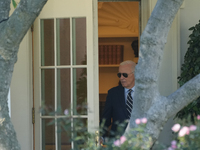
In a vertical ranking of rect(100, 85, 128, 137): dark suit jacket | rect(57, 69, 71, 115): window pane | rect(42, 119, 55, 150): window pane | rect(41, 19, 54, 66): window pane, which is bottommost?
rect(42, 119, 55, 150): window pane

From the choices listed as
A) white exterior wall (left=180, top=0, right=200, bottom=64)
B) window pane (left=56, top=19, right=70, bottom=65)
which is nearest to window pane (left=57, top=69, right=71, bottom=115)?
window pane (left=56, top=19, right=70, bottom=65)

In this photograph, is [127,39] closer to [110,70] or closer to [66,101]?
[110,70]

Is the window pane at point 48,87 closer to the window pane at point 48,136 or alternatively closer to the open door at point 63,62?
the open door at point 63,62

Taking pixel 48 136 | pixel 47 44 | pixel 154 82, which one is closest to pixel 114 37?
pixel 47 44

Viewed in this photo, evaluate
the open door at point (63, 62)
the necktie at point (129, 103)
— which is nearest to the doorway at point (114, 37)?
the open door at point (63, 62)

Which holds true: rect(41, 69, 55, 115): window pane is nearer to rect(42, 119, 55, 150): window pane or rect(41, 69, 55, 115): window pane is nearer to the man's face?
rect(42, 119, 55, 150): window pane

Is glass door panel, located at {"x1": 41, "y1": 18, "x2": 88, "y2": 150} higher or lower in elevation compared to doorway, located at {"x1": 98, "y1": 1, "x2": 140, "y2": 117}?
lower

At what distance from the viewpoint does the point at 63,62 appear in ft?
13.8

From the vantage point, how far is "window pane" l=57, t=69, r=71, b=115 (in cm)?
420

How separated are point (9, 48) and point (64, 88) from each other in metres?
2.00

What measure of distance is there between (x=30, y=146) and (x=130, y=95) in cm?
127

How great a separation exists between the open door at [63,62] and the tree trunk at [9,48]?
188cm

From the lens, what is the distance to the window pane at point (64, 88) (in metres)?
4.20

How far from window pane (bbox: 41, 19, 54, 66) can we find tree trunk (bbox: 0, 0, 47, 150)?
1.92 m
